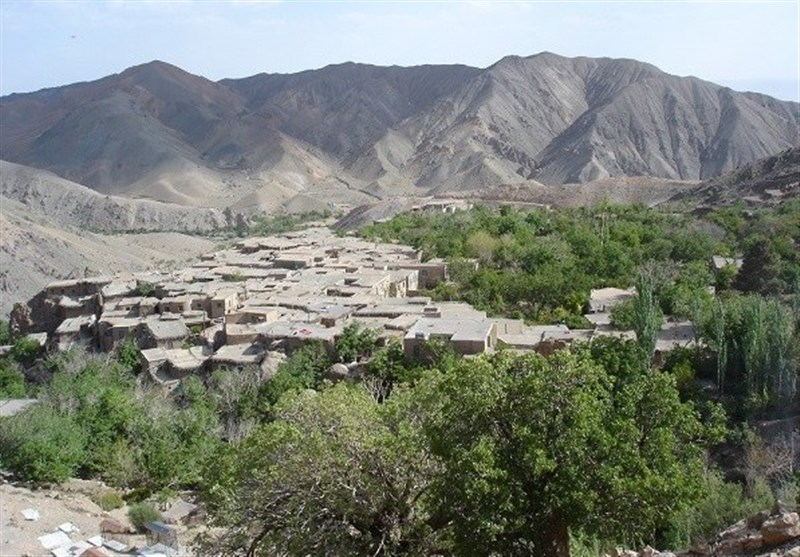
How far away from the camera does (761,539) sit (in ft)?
26.9

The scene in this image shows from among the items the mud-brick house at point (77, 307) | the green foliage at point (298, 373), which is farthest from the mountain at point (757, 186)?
the mud-brick house at point (77, 307)

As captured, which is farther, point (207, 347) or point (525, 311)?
point (525, 311)

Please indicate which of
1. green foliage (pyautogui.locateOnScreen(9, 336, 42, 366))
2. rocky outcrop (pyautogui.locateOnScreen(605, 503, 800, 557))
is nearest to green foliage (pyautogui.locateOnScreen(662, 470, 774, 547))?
rocky outcrop (pyautogui.locateOnScreen(605, 503, 800, 557))

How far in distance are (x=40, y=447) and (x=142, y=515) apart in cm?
403

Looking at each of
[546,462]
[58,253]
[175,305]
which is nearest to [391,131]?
[58,253]

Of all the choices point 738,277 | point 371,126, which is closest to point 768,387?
point 738,277

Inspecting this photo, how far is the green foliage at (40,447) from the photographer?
1956 centimetres

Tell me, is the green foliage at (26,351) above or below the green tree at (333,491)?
below

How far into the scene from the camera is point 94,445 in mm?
21516

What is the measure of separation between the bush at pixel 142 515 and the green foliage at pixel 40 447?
3.20 meters

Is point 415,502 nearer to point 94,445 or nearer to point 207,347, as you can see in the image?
point 94,445

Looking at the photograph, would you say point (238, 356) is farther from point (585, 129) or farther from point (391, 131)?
point (391, 131)

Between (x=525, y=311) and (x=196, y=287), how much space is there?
1262cm

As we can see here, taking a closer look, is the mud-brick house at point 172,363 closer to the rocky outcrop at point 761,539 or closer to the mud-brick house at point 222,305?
the mud-brick house at point 222,305
